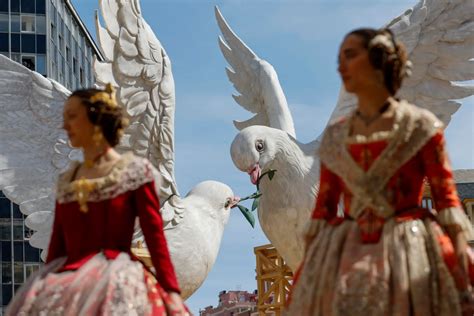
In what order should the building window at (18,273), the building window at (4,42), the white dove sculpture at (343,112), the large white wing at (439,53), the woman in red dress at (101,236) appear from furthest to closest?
1. the building window at (4,42)
2. the building window at (18,273)
3. the large white wing at (439,53)
4. the white dove sculpture at (343,112)
5. the woman in red dress at (101,236)

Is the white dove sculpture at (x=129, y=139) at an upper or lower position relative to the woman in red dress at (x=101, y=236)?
upper

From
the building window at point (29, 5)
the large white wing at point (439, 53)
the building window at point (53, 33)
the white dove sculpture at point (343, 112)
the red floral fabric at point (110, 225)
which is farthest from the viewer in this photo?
the building window at point (53, 33)

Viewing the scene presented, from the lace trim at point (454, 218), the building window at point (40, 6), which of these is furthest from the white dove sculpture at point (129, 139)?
the building window at point (40, 6)

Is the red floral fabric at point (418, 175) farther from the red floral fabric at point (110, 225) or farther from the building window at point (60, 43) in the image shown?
the building window at point (60, 43)

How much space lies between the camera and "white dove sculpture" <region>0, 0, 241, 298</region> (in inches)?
559

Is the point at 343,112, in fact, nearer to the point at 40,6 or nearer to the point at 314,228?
the point at 314,228

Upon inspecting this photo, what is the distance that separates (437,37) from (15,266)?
28214 mm

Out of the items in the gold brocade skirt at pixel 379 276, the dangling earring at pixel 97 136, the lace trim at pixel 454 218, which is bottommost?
the gold brocade skirt at pixel 379 276

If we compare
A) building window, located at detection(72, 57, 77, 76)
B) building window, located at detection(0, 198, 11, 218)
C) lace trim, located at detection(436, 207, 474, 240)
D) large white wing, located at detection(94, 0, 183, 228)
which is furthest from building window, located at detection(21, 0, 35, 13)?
lace trim, located at detection(436, 207, 474, 240)

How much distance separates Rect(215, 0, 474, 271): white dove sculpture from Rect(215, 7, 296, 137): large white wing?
392 millimetres

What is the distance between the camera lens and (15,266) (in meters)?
39.8

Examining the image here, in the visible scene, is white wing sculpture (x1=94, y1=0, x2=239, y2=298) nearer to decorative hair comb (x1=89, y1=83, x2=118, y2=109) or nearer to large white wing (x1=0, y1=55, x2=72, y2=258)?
large white wing (x1=0, y1=55, x2=72, y2=258)

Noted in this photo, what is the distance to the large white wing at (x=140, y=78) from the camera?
1399 centimetres

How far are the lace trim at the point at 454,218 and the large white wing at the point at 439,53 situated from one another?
6974 mm
